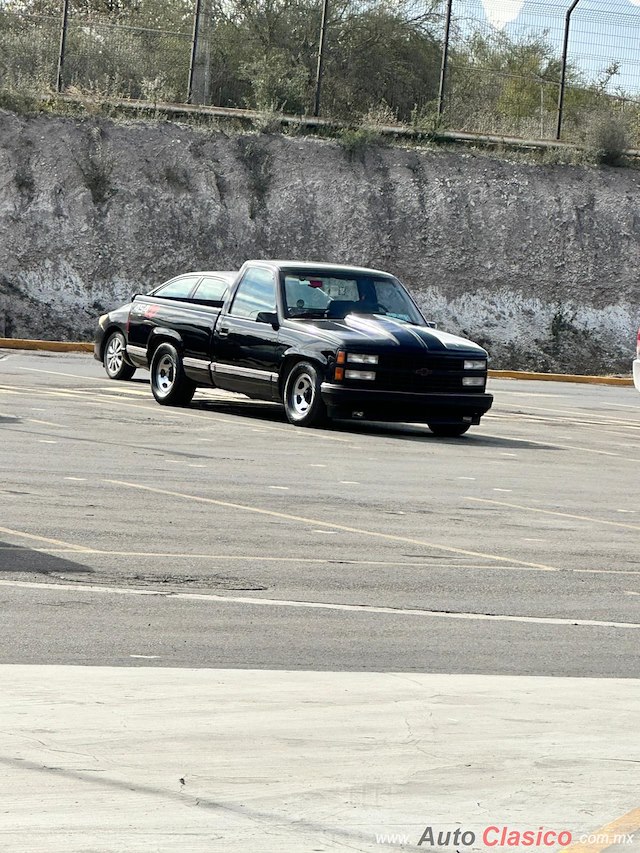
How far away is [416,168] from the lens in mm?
38938

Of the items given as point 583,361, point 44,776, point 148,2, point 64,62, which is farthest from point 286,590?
point 148,2

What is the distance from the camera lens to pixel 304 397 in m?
17.3

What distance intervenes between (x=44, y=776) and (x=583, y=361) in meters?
32.9

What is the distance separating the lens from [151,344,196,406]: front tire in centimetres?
1852

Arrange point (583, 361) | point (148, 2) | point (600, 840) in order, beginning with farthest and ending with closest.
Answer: point (148, 2) → point (583, 361) → point (600, 840)

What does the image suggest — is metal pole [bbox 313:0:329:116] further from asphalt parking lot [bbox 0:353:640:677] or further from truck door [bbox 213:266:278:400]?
asphalt parking lot [bbox 0:353:640:677]

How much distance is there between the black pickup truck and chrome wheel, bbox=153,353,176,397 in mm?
13

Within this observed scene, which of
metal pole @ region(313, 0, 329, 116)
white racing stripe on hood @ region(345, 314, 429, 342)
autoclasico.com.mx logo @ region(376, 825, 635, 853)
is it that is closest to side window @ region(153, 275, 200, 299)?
white racing stripe on hood @ region(345, 314, 429, 342)

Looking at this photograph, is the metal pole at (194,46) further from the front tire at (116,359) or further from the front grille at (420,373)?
the front grille at (420,373)

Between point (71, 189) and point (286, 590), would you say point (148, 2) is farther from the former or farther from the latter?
point (286, 590)

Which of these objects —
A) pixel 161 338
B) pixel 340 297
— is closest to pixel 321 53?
pixel 161 338

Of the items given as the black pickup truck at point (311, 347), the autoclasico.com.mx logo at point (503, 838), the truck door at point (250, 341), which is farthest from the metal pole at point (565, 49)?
the autoclasico.com.mx logo at point (503, 838)

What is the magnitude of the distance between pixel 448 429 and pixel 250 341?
2.59 meters

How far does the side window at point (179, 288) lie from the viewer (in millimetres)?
19266
